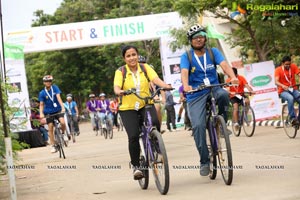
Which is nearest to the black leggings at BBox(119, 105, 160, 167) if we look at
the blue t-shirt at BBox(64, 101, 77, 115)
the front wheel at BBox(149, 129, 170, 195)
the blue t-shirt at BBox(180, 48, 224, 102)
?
the front wheel at BBox(149, 129, 170, 195)

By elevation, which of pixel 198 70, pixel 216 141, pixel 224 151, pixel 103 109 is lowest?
pixel 224 151

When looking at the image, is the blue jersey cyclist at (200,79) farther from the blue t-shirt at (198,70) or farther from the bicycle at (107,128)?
the bicycle at (107,128)

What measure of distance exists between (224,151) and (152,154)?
2.76 ft

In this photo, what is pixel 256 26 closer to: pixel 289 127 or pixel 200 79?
pixel 289 127

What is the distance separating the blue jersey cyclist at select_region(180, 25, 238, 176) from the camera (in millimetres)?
8211

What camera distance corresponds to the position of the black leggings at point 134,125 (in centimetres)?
809

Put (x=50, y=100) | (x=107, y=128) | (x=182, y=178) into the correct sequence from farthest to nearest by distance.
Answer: (x=107, y=128) < (x=50, y=100) < (x=182, y=178)

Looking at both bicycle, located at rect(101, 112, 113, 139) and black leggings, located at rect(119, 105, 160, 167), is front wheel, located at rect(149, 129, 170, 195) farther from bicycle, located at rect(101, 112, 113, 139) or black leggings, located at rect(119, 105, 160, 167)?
bicycle, located at rect(101, 112, 113, 139)

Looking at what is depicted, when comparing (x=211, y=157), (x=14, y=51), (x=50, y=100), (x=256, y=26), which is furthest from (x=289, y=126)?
(x=14, y=51)

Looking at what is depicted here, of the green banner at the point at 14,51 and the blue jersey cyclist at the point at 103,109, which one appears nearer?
the green banner at the point at 14,51

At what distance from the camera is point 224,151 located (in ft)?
25.6

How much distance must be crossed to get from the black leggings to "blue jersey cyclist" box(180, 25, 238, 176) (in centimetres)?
52

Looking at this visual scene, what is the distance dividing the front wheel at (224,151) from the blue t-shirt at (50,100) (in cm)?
725

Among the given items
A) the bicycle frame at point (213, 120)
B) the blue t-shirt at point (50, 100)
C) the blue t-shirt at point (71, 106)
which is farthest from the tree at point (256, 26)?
the bicycle frame at point (213, 120)
